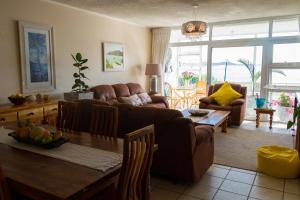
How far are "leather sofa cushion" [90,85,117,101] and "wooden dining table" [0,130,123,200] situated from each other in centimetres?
334

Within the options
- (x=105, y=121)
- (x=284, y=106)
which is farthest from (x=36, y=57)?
(x=284, y=106)

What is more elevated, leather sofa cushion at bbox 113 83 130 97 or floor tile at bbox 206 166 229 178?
leather sofa cushion at bbox 113 83 130 97

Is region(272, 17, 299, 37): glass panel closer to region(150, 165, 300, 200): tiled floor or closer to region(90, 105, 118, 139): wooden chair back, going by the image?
region(150, 165, 300, 200): tiled floor

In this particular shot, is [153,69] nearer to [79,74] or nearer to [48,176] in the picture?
[79,74]

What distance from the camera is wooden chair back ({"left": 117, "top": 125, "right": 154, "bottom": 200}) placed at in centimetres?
144

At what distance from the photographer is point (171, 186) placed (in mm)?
2820

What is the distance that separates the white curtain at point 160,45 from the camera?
7.24m

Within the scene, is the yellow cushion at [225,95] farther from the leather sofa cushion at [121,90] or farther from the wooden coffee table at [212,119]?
the leather sofa cushion at [121,90]

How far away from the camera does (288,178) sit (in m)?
3.01

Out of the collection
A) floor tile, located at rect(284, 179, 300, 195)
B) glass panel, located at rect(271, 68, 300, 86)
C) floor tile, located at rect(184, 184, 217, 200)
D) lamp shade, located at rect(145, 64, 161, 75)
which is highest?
lamp shade, located at rect(145, 64, 161, 75)

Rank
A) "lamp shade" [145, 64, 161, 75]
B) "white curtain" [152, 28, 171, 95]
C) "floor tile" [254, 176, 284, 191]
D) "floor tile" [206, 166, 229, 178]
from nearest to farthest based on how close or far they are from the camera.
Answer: "floor tile" [254, 176, 284, 191] → "floor tile" [206, 166, 229, 178] → "lamp shade" [145, 64, 161, 75] → "white curtain" [152, 28, 171, 95]

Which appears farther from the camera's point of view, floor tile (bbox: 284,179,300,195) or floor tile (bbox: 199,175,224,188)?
floor tile (bbox: 199,175,224,188)

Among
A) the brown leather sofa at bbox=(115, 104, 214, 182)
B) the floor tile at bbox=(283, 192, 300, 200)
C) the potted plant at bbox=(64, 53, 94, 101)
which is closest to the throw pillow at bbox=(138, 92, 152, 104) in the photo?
the potted plant at bbox=(64, 53, 94, 101)

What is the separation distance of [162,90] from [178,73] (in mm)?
751
